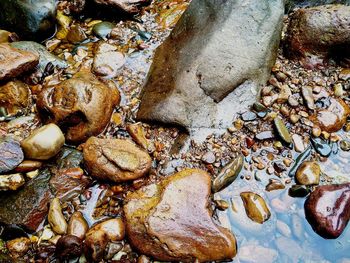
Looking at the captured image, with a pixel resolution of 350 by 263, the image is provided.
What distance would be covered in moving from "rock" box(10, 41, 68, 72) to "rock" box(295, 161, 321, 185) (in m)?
2.49

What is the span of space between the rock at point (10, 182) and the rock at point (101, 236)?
689 mm

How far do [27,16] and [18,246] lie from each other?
7.77 feet

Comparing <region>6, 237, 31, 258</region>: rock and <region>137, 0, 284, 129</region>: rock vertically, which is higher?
<region>137, 0, 284, 129</region>: rock

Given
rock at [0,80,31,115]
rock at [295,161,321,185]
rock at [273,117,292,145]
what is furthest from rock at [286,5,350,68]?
rock at [0,80,31,115]

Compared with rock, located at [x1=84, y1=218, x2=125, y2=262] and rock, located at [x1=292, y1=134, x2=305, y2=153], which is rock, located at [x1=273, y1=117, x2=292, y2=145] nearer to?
rock, located at [x1=292, y1=134, x2=305, y2=153]

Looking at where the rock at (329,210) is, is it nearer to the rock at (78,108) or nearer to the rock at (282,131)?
the rock at (282,131)

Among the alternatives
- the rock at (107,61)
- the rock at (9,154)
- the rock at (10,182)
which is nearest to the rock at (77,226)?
the rock at (10,182)

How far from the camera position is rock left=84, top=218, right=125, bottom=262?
2.67m

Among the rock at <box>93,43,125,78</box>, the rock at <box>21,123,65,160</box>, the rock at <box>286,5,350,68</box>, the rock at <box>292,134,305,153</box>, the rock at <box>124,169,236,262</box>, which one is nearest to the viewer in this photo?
the rock at <box>124,169,236,262</box>

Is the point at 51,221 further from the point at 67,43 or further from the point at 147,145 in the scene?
the point at 67,43

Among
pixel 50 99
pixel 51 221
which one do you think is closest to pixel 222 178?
pixel 51 221

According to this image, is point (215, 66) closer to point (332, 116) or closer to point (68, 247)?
point (332, 116)

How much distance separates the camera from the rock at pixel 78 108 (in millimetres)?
3205

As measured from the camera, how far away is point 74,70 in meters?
3.88
